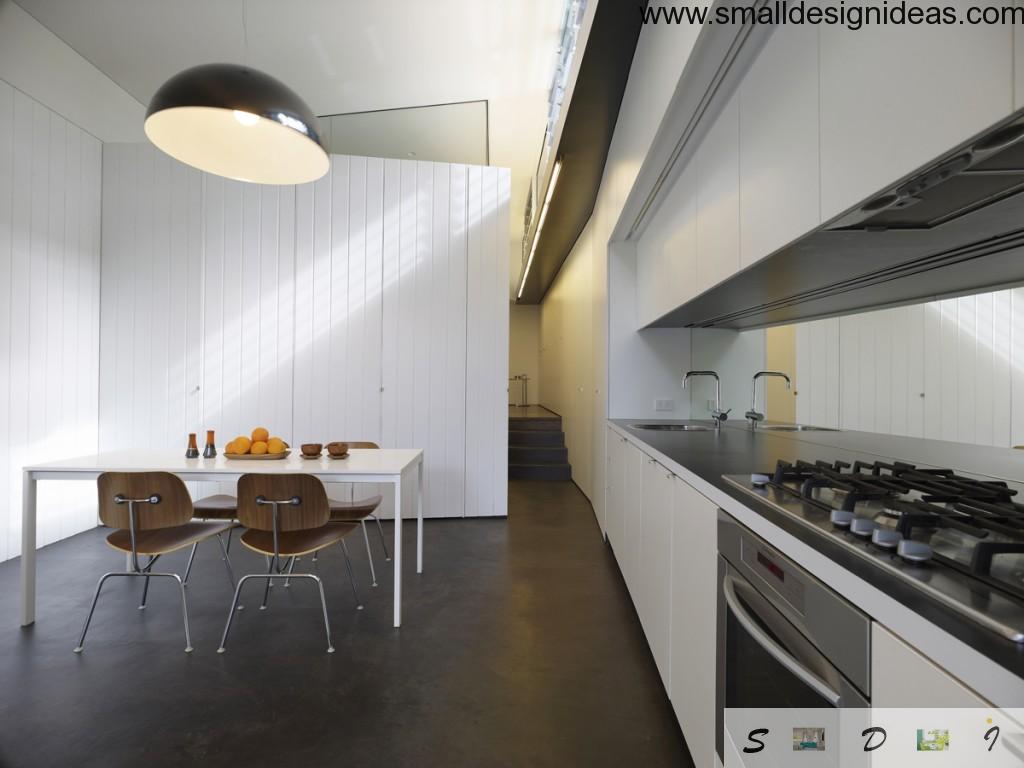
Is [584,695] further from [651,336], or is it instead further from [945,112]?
[651,336]

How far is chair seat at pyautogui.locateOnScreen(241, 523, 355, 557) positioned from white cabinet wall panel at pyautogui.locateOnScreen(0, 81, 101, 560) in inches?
96.8

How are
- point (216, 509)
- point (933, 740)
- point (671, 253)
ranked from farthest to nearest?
point (216, 509), point (671, 253), point (933, 740)

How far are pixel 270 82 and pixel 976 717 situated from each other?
8.39 feet

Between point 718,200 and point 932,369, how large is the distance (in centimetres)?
88

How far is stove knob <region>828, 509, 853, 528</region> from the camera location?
0.87 m

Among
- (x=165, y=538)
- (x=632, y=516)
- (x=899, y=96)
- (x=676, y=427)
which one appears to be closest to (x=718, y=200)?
(x=899, y=96)

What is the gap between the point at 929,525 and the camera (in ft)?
2.70

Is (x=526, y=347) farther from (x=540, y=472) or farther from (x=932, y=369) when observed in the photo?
(x=932, y=369)

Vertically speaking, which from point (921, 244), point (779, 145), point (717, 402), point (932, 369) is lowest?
point (717, 402)

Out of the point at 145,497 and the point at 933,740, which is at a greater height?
the point at 933,740

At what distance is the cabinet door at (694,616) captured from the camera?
1271 millimetres

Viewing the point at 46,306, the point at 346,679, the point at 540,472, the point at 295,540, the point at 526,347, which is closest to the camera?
the point at 346,679

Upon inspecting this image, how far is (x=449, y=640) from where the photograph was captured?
231 centimetres

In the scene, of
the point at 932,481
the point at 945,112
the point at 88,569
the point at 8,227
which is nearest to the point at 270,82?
the point at 945,112
